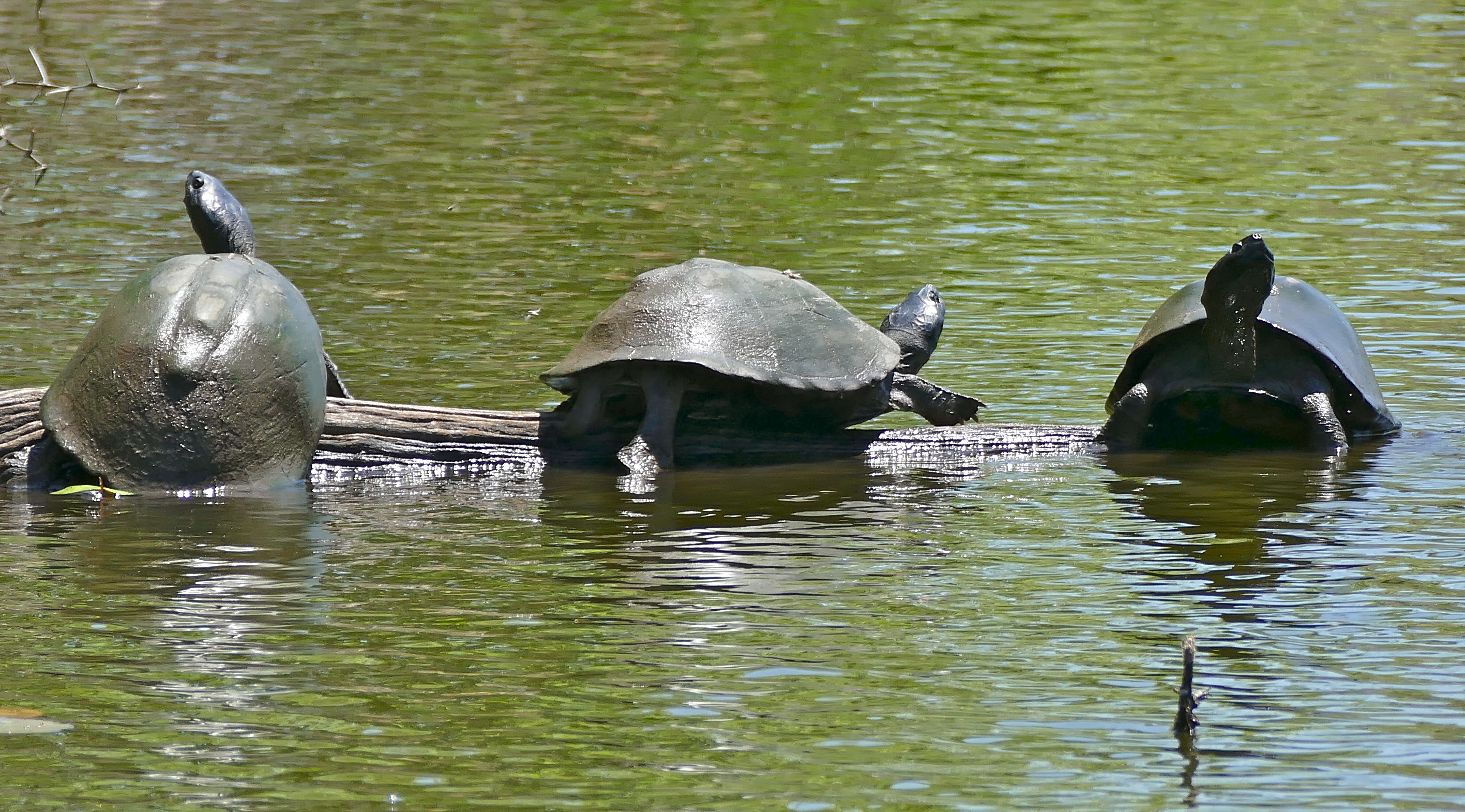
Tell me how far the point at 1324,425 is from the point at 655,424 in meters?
2.97

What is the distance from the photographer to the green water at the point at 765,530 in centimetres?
469

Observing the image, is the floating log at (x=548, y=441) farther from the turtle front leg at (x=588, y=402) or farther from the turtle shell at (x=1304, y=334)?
the turtle shell at (x=1304, y=334)

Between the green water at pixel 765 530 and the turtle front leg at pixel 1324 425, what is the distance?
9 centimetres

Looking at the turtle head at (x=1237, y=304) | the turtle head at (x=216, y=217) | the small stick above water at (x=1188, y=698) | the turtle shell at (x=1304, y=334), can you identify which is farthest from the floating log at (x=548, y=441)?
the small stick above water at (x=1188, y=698)

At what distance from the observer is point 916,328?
28.8 ft

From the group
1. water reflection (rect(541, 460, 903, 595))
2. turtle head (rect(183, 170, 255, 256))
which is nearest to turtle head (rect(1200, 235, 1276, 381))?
water reflection (rect(541, 460, 903, 595))

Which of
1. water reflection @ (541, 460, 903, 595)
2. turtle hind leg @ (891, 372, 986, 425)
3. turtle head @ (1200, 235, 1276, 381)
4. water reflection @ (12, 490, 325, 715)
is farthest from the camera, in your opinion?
turtle hind leg @ (891, 372, 986, 425)

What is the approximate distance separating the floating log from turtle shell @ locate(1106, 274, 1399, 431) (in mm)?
463

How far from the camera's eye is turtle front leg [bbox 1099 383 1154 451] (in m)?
8.32

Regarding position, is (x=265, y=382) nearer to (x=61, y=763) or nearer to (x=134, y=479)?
(x=134, y=479)

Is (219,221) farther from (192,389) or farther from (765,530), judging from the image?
(765,530)

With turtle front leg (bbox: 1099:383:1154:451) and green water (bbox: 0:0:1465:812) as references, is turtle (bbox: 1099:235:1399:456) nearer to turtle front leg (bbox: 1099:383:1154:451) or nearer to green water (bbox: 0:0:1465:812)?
turtle front leg (bbox: 1099:383:1154:451)

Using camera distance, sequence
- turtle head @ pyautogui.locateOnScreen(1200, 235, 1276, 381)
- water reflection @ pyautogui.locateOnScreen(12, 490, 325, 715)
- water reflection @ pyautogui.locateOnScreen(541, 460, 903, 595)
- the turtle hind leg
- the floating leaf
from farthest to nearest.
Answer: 1. the turtle hind leg
2. turtle head @ pyautogui.locateOnScreen(1200, 235, 1276, 381)
3. the floating leaf
4. water reflection @ pyautogui.locateOnScreen(541, 460, 903, 595)
5. water reflection @ pyautogui.locateOnScreen(12, 490, 325, 715)

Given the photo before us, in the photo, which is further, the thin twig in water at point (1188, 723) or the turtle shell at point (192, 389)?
the turtle shell at point (192, 389)
